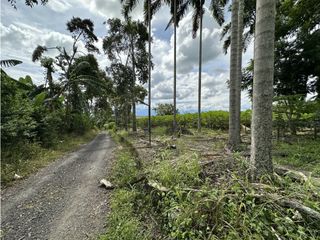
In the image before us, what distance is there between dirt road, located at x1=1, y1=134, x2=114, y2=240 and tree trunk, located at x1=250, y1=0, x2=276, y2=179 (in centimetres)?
268

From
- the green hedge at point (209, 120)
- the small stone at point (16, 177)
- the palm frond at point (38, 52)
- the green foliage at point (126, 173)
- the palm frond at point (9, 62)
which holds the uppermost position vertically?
the palm frond at point (38, 52)

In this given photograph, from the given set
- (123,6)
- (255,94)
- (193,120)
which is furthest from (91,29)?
(255,94)

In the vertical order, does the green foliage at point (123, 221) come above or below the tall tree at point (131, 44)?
below

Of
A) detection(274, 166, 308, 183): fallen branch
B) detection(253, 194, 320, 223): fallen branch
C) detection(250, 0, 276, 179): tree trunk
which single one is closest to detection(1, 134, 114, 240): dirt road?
detection(253, 194, 320, 223): fallen branch

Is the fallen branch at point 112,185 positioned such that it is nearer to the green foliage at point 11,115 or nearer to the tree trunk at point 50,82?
the green foliage at point 11,115

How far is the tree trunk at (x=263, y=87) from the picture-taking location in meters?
3.29

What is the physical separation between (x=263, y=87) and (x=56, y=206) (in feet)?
14.2

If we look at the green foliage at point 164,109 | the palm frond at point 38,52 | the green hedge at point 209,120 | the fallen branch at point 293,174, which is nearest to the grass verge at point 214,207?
the fallen branch at point 293,174

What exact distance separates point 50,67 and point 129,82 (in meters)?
6.86

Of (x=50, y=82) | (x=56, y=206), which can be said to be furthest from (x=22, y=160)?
(x=50, y=82)

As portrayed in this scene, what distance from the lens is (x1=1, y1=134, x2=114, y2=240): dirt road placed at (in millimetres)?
3535

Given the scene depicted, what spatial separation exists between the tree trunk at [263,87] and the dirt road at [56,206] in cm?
268

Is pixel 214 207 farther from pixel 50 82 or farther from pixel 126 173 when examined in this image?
pixel 50 82

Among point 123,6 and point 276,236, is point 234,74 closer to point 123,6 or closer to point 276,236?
point 276,236
